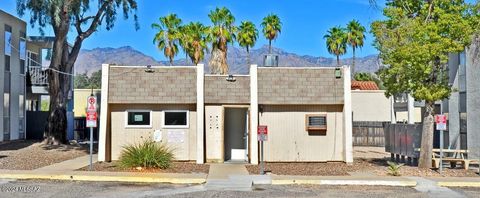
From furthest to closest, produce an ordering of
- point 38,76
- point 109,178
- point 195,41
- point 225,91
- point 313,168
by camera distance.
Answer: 1. point 195,41
2. point 38,76
3. point 225,91
4. point 313,168
5. point 109,178

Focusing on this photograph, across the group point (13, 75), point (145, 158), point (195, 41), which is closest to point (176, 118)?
point (145, 158)

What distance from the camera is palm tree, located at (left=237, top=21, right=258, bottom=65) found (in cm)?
4611

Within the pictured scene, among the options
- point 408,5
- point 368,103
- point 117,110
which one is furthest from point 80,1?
point 368,103

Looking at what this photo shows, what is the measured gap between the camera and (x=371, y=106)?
132 feet

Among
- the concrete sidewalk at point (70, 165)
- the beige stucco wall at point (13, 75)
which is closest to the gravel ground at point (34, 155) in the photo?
the concrete sidewalk at point (70, 165)

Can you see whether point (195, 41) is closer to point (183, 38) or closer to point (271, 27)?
point (183, 38)

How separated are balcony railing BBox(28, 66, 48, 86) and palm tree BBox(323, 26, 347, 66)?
29.5 meters

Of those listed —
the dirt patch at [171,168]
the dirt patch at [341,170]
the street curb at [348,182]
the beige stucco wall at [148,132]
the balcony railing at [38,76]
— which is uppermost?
the balcony railing at [38,76]

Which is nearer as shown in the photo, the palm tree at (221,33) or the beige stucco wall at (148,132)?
the beige stucco wall at (148,132)

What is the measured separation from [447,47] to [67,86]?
18667mm

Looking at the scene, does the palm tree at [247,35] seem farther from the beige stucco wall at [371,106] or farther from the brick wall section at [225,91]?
the brick wall section at [225,91]

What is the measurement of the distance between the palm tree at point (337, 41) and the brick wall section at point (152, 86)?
3742cm

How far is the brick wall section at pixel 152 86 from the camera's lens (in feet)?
66.6

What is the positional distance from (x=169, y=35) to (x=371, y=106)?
16705mm
